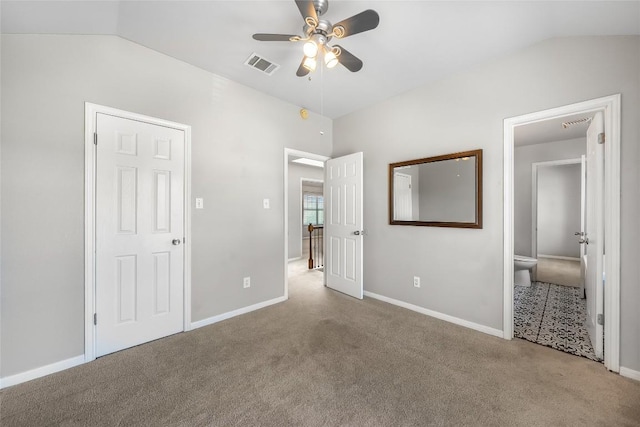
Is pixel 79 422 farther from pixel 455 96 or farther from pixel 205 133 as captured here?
pixel 455 96

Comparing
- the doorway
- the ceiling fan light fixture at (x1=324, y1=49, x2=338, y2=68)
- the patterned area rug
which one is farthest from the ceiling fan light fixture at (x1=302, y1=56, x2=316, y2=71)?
the doorway

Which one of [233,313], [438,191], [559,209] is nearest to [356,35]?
[438,191]

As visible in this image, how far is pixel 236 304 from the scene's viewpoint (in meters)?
2.99

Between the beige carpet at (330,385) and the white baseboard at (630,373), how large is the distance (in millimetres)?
78

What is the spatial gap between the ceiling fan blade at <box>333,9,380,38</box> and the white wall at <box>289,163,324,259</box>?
15.3ft

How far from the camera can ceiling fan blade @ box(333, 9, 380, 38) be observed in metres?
1.55

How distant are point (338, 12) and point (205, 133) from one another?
1.74 m

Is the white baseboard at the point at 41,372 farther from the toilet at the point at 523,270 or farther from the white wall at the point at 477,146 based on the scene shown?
the toilet at the point at 523,270

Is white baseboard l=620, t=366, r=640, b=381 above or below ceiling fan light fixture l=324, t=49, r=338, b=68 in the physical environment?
below

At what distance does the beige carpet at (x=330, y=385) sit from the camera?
151 cm

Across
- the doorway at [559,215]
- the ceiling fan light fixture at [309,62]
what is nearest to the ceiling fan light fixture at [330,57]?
the ceiling fan light fixture at [309,62]

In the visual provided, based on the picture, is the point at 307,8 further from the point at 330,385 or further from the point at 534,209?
Result: the point at 534,209

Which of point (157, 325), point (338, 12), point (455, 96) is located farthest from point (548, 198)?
point (157, 325)

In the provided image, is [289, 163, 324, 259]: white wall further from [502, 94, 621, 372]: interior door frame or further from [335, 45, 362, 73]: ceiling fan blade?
[502, 94, 621, 372]: interior door frame
